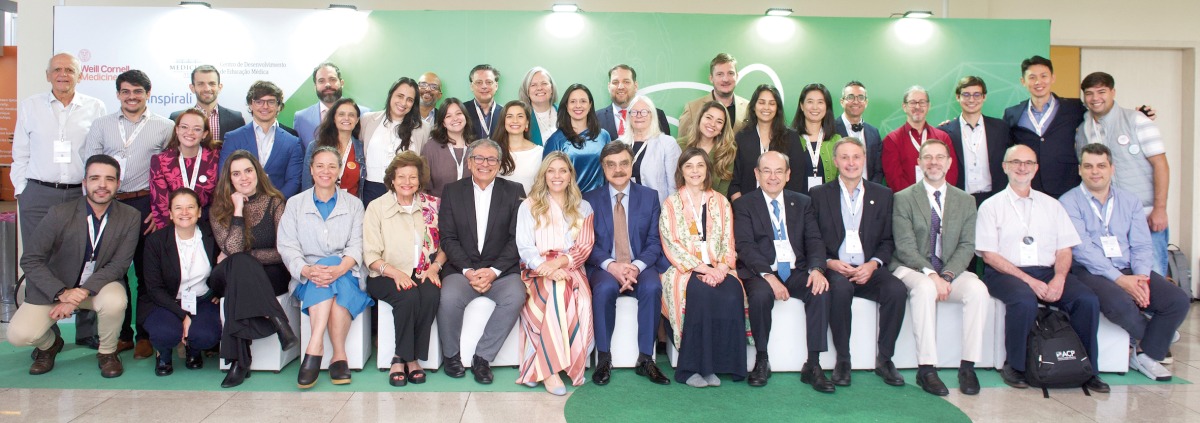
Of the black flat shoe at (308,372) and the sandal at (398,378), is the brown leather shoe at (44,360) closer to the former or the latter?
the black flat shoe at (308,372)

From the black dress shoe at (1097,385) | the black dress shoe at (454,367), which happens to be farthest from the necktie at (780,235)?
the black dress shoe at (454,367)

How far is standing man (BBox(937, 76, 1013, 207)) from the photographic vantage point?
16.9ft

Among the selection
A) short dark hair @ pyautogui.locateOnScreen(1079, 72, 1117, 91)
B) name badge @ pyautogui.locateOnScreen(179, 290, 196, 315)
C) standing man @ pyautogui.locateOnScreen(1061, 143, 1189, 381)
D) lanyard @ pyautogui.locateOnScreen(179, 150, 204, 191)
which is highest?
short dark hair @ pyautogui.locateOnScreen(1079, 72, 1117, 91)

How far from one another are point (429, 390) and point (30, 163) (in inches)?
131

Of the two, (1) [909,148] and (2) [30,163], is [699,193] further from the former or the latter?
(2) [30,163]

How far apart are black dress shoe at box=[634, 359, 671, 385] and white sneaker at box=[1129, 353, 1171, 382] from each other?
2733 millimetres

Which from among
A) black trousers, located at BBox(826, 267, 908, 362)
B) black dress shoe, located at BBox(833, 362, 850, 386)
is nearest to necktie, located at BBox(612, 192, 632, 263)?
black trousers, located at BBox(826, 267, 908, 362)

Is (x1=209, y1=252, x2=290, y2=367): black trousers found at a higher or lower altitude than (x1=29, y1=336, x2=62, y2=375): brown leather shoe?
higher

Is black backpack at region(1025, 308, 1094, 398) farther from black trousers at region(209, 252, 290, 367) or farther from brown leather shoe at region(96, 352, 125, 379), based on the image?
brown leather shoe at region(96, 352, 125, 379)

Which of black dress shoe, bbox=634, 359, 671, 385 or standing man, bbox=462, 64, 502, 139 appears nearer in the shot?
black dress shoe, bbox=634, 359, 671, 385

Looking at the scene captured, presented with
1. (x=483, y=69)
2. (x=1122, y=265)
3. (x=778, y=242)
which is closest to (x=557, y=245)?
(x=778, y=242)

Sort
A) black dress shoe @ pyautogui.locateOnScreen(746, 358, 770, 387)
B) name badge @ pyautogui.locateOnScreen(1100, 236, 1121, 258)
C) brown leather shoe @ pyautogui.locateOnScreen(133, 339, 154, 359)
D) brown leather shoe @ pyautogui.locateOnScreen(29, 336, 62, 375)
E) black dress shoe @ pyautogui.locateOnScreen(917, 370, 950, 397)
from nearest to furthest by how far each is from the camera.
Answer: black dress shoe @ pyautogui.locateOnScreen(917, 370, 950, 397) < black dress shoe @ pyautogui.locateOnScreen(746, 358, 770, 387) < brown leather shoe @ pyautogui.locateOnScreen(29, 336, 62, 375) < name badge @ pyautogui.locateOnScreen(1100, 236, 1121, 258) < brown leather shoe @ pyautogui.locateOnScreen(133, 339, 154, 359)

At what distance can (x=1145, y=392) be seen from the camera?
391 centimetres

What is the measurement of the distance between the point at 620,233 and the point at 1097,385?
2.69 meters
